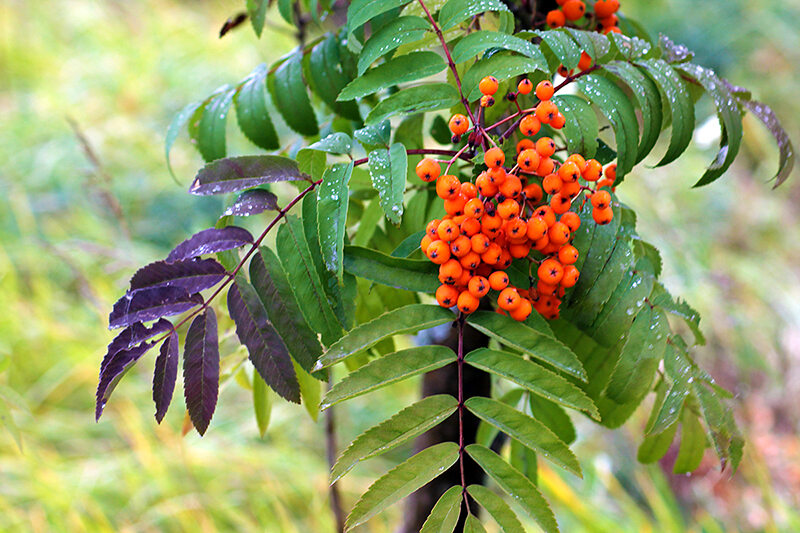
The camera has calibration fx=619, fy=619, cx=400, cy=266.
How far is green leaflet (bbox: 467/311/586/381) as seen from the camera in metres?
0.48

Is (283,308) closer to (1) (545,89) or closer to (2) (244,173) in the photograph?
(2) (244,173)

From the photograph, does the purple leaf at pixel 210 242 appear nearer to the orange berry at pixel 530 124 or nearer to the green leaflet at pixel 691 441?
the orange berry at pixel 530 124

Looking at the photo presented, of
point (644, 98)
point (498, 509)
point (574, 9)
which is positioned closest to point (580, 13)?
point (574, 9)

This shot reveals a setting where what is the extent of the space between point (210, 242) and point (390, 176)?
0.17m

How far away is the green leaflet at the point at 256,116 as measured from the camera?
2.43 ft

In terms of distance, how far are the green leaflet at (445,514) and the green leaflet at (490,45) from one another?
352 mm

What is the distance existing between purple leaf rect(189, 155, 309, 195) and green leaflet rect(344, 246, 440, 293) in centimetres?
9

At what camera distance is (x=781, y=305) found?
8.08 ft

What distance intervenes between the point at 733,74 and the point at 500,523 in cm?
395

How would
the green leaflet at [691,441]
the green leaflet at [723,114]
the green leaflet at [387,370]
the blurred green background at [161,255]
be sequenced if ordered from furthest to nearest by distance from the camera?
the blurred green background at [161,255] < the green leaflet at [691,441] < the green leaflet at [723,114] < the green leaflet at [387,370]

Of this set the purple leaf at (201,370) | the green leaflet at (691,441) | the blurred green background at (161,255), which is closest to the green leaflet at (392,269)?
the purple leaf at (201,370)

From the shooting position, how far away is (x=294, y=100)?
0.72 metres

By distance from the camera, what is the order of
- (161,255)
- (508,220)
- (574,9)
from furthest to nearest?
(161,255)
(574,9)
(508,220)

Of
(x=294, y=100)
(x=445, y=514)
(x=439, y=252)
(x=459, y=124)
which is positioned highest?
(x=294, y=100)
